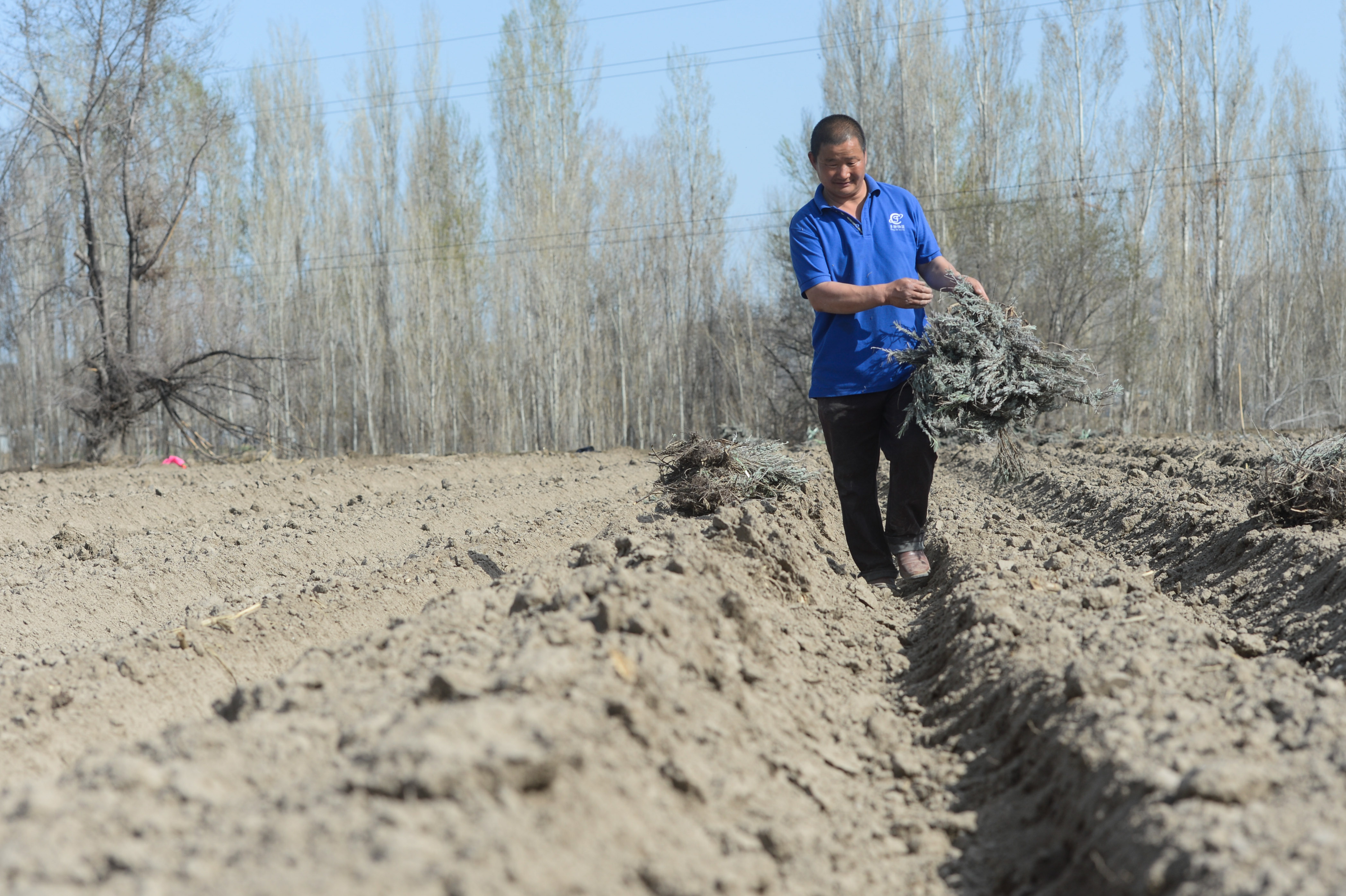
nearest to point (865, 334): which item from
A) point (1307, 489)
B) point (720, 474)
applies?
point (720, 474)

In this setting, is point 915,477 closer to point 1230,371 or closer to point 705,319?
point 1230,371

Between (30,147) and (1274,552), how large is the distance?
20235 millimetres

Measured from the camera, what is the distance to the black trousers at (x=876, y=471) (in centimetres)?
436

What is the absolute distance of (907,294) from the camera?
3953 mm

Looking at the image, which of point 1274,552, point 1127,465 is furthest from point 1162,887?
point 1127,465

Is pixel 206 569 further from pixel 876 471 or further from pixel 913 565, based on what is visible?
pixel 913 565

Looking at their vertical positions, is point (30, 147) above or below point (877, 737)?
above

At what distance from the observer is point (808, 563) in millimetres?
4422

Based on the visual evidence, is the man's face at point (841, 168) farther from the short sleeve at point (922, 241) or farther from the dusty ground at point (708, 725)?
the dusty ground at point (708, 725)

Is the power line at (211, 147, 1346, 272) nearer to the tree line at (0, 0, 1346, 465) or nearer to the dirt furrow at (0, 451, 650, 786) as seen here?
the tree line at (0, 0, 1346, 465)

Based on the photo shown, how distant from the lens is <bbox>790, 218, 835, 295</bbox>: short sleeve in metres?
4.31

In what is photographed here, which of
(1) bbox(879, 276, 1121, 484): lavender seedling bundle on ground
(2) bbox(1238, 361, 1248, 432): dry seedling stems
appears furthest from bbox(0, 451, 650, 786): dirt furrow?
(2) bbox(1238, 361, 1248, 432): dry seedling stems

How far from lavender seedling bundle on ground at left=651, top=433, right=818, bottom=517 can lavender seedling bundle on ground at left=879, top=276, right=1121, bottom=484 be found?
1.86 m

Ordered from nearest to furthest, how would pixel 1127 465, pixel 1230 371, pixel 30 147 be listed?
pixel 1127 465 → pixel 30 147 → pixel 1230 371
